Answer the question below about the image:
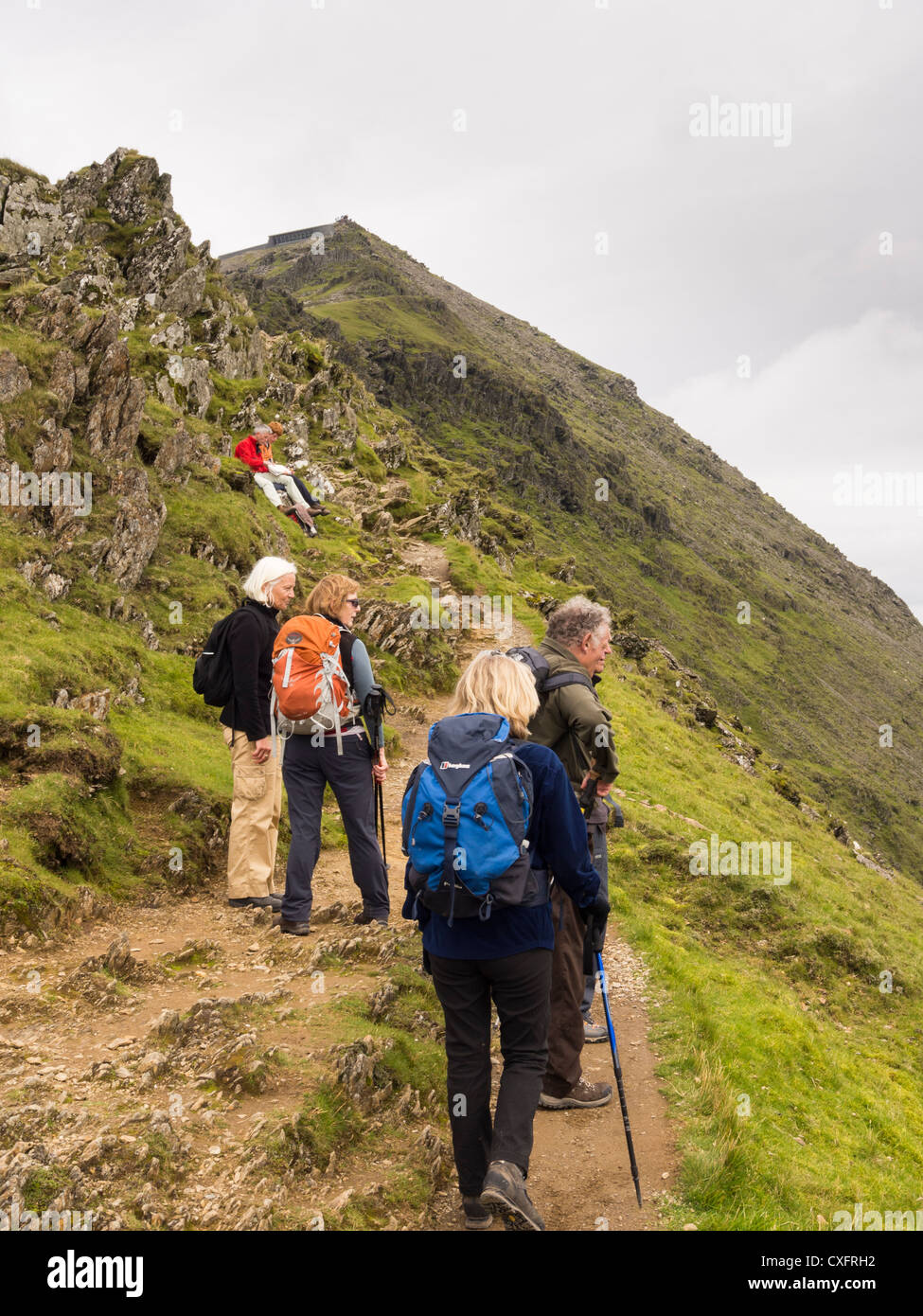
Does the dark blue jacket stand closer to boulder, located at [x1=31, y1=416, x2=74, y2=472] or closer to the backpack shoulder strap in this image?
the backpack shoulder strap

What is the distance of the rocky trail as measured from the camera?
4547 mm

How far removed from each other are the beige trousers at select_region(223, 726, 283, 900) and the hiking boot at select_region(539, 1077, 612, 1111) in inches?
143

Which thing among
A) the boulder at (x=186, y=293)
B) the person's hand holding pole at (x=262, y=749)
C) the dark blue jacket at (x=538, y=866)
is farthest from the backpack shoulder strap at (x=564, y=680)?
the boulder at (x=186, y=293)

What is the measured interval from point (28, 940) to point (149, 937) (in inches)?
43.9

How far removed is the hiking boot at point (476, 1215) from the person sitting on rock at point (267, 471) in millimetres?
20547

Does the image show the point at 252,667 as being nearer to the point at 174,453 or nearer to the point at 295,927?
the point at 295,927

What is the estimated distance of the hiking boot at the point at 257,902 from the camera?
8.52 meters

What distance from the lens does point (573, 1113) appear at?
6.38 m

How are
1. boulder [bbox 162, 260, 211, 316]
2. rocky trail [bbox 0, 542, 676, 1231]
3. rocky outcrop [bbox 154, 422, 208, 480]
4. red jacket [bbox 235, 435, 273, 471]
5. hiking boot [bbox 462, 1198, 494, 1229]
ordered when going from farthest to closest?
boulder [bbox 162, 260, 211, 316], red jacket [bbox 235, 435, 273, 471], rocky outcrop [bbox 154, 422, 208, 480], hiking boot [bbox 462, 1198, 494, 1229], rocky trail [bbox 0, 542, 676, 1231]

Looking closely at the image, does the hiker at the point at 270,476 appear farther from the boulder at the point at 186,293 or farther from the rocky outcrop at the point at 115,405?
the boulder at the point at 186,293

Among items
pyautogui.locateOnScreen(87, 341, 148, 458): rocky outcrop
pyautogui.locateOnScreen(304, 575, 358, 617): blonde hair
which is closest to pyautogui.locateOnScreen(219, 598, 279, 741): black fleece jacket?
pyautogui.locateOnScreen(304, 575, 358, 617): blonde hair

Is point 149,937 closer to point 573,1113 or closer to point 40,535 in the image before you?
point 573,1113
